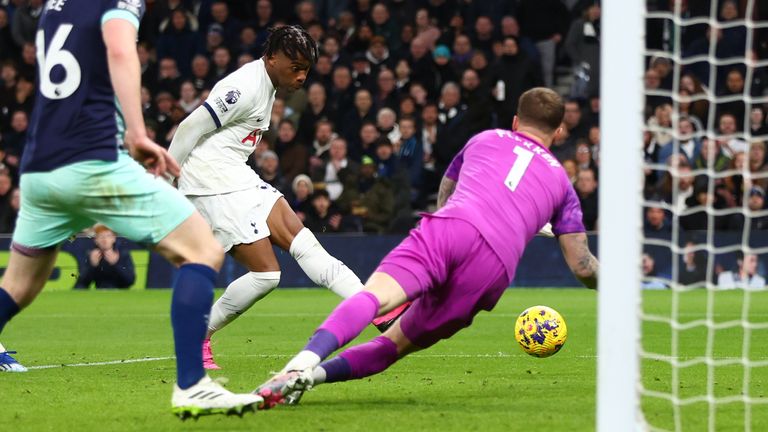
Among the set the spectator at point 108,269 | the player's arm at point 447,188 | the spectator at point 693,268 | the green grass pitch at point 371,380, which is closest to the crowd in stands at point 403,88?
the spectator at point 693,268

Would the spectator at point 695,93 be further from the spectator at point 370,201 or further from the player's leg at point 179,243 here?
the player's leg at point 179,243

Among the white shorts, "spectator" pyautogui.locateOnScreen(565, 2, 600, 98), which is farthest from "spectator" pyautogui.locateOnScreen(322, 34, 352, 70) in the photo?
the white shorts

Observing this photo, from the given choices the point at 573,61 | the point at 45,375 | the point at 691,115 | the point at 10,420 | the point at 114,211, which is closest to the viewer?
the point at 114,211

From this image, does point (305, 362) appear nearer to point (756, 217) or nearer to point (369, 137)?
point (756, 217)

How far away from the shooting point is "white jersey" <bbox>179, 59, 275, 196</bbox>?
8.59 meters

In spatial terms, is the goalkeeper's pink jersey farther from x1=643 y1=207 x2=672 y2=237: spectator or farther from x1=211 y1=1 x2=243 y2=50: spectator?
x1=211 y1=1 x2=243 y2=50: spectator

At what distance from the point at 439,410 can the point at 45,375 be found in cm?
303

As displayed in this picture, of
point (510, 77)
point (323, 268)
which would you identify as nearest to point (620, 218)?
point (323, 268)

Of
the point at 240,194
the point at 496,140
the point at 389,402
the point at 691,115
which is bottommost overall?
the point at 691,115

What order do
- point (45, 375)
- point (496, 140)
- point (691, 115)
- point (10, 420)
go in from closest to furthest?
point (10, 420) → point (496, 140) → point (45, 375) → point (691, 115)

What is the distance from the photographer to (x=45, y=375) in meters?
8.27

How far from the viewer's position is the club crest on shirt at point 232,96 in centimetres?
844

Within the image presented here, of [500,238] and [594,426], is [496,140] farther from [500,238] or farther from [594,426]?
[594,426]

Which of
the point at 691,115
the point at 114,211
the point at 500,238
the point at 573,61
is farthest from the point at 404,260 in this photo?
the point at 573,61
